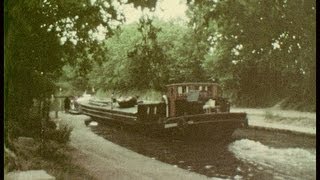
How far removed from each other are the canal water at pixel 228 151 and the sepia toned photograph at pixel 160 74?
3 centimetres

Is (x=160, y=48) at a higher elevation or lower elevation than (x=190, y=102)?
higher

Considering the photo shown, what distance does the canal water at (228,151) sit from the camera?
10023mm

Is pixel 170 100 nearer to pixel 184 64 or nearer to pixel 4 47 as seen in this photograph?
pixel 184 64

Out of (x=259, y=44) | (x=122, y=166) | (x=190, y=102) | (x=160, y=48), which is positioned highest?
(x=259, y=44)

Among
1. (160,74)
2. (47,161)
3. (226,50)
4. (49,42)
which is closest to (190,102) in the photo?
(226,50)

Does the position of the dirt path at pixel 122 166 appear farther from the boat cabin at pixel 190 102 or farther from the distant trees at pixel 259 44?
the boat cabin at pixel 190 102

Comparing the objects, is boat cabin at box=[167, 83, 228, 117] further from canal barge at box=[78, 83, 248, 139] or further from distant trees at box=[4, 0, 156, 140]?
distant trees at box=[4, 0, 156, 140]

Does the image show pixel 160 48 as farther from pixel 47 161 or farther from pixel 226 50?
pixel 226 50

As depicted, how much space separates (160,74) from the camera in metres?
9.23

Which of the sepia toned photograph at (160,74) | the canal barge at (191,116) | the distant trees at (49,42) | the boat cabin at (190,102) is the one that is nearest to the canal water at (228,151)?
the sepia toned photograph at (160,74)

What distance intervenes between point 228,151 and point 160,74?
4.54 meters

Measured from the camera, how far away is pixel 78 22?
32.6 ft

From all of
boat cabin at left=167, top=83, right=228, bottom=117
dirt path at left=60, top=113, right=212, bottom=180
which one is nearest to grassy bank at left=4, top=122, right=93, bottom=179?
dirt path at left=60, top=113, right=212, bottom=180

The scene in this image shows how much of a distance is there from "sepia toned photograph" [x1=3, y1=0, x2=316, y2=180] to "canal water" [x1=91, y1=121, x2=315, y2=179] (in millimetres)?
30
